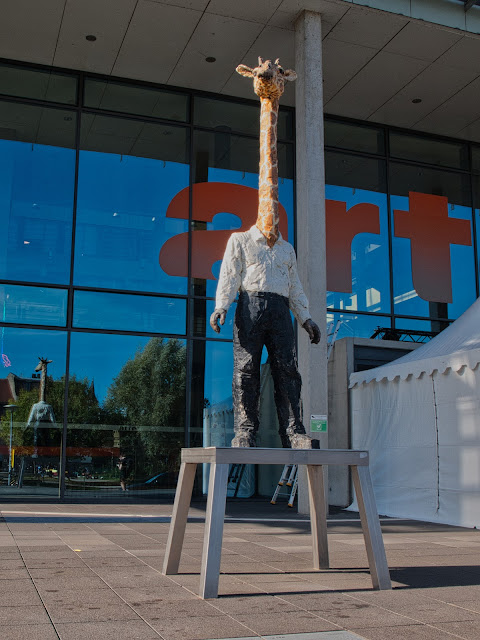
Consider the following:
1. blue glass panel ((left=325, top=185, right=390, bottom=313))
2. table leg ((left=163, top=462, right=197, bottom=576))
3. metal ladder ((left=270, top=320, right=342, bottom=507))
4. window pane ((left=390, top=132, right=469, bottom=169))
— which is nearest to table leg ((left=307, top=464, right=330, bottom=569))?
table leg ((left=163, top=462, right=197, bottom=576))

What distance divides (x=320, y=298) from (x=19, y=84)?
719cm

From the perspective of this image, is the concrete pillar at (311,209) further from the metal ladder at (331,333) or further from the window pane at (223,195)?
the window pane at (223,195)

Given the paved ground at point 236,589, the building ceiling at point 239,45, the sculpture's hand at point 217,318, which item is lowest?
the paved ground at point 236,589

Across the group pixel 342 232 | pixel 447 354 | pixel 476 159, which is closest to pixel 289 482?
pixel 447 354

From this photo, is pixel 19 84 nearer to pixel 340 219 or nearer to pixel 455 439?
pixel 340 219

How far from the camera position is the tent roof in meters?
9.80

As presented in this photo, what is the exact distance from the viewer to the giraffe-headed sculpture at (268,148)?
6035 millimetres

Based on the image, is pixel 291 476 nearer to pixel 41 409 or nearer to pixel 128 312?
pixel 128 312

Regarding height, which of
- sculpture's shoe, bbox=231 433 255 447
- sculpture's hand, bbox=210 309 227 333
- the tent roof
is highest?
the tent roof

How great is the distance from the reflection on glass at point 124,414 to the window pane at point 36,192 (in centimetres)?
153

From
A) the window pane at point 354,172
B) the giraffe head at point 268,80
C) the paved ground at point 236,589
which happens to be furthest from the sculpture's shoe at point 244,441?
the window pane at point 354,172

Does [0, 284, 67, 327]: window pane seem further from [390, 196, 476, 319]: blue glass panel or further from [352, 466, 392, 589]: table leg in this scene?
[352, 466, 392, 589]: table leg

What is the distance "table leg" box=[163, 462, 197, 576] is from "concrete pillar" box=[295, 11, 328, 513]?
5707mm

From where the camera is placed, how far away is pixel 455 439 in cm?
1004
